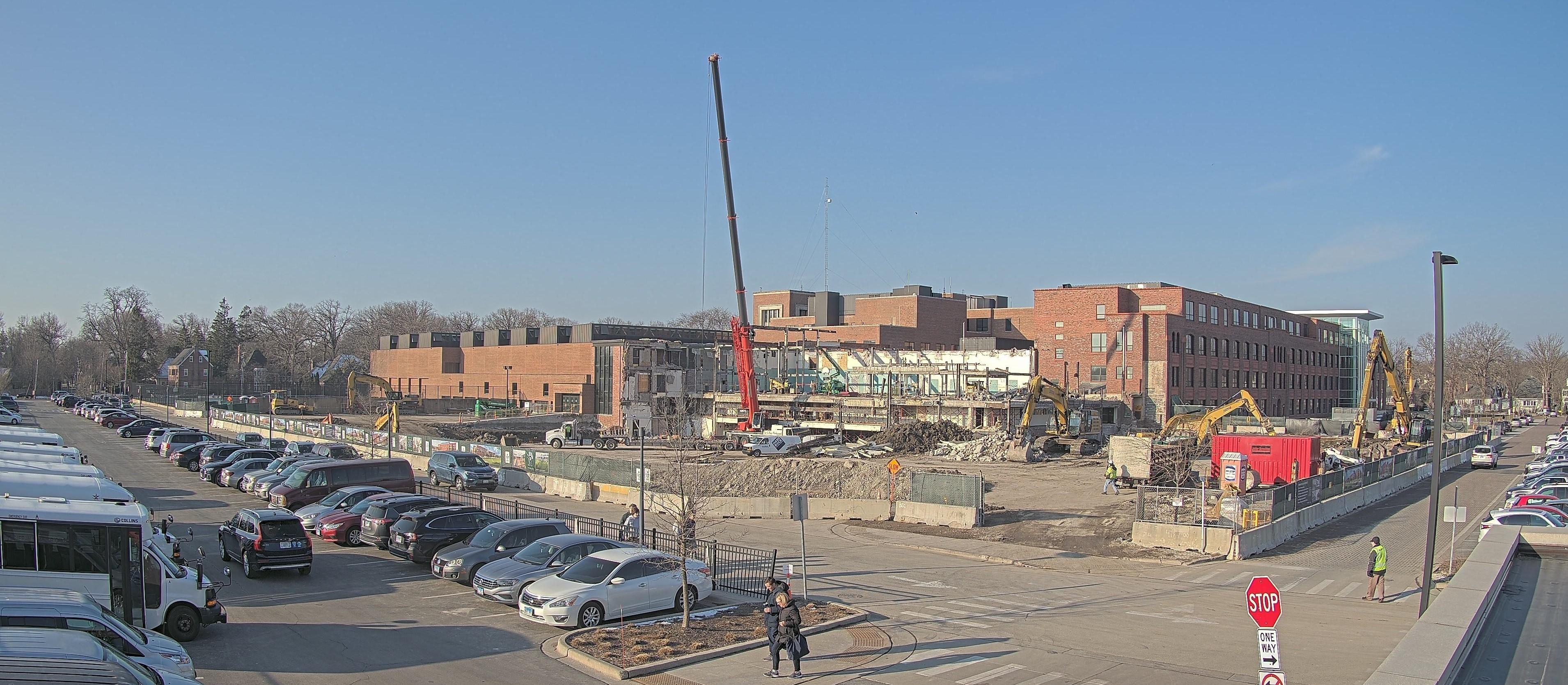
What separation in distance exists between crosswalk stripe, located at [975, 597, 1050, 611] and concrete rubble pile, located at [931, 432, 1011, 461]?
3800cm

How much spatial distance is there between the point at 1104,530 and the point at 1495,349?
144 meters

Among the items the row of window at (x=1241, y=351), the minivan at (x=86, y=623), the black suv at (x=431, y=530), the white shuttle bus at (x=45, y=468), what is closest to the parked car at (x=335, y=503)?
the black suv at (x=431, y=530)

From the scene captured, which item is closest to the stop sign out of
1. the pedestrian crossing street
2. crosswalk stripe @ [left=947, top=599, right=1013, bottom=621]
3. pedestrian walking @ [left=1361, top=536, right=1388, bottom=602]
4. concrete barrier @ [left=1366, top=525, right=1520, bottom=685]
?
concrete barrier @ [left=1366, top=525, right=1520, bottom=685]

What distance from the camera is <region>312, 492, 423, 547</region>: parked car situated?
26656 mm

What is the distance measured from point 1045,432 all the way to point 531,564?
5274 cm

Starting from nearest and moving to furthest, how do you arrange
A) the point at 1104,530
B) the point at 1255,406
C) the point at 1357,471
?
1. the point at 1104,530
2. the point at 1357,471
3. the point at 1255,406

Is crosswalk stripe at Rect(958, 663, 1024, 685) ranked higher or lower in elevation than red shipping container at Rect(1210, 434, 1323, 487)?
lower

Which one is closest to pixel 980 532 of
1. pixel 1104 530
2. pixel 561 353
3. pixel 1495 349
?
pixel 1104 530

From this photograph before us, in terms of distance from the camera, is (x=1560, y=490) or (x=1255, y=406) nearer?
(x=1560, y=490)

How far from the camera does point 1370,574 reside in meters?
21.8

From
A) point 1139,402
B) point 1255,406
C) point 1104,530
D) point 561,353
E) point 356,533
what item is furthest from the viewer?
point 561,353

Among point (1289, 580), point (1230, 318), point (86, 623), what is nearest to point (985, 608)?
point (1289, 580)

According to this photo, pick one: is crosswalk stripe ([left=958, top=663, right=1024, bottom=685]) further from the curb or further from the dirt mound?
the dirt mound

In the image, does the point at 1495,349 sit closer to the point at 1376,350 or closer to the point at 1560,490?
the point at 1376,350
